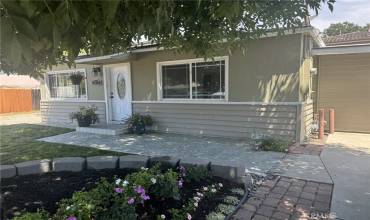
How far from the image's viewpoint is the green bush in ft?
22.5

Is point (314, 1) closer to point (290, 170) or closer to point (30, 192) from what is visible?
point (290, 170)

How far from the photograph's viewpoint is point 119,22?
2.26m

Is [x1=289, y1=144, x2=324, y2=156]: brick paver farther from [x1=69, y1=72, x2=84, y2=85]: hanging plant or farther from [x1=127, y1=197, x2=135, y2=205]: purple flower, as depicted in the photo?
[x1=69, y1=72, x2=84, y2=85]: hanging plant

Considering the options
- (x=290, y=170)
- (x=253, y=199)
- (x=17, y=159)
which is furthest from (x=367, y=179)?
(x=17, y=159)

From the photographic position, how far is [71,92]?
12.9 meters

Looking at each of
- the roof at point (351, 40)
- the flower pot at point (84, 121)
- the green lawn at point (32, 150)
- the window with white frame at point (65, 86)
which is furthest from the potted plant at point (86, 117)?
the roof at point (351, 40)

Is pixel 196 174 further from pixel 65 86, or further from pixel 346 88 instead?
pixel 65 86

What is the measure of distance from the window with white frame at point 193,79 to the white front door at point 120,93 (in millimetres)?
1719

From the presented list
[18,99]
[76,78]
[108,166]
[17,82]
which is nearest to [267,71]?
[108,166]

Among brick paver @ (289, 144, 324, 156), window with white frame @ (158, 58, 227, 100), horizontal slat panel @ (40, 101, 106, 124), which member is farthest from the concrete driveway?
horizontal slat panel @ (40, 101, 106, 124)

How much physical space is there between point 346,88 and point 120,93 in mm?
8283

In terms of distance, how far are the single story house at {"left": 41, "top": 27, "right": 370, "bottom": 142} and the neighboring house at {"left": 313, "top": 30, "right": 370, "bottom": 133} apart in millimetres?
555

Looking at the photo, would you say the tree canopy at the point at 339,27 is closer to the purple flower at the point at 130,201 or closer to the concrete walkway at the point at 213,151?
the concrete walkway at the point at 213,151

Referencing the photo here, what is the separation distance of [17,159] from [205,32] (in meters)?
5.45
